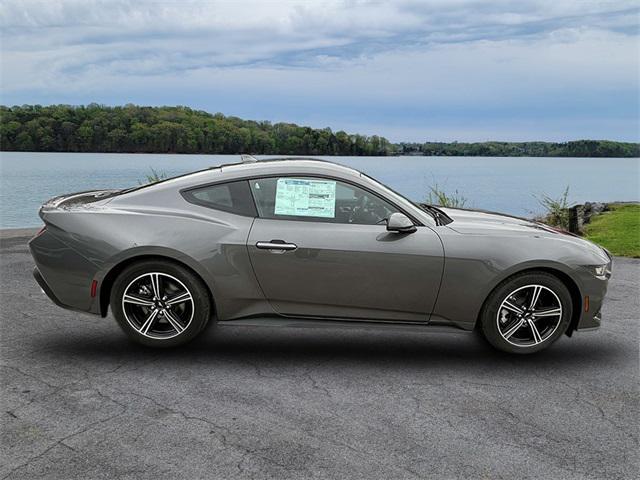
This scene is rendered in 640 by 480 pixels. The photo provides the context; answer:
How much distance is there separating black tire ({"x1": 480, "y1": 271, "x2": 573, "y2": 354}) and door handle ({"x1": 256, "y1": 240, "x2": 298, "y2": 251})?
1.61 m

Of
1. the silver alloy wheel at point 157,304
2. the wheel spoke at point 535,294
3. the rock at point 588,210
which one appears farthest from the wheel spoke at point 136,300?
the rock at point 588,210

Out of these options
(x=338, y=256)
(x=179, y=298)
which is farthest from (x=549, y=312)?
(x=179, y=298)

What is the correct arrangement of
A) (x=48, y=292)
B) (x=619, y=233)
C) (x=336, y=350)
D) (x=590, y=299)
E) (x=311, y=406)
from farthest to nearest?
(x=619, y=233)
(x=336, y=350)
(x=48, y=292)
(x=590, y=299)
(x=311, y=406)

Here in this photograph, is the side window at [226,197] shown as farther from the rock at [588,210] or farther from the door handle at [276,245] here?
the rock at [588,210]

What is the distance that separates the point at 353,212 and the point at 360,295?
2.15 ft

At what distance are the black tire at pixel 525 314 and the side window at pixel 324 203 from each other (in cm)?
111

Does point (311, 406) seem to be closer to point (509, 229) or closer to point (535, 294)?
point (535, 294)

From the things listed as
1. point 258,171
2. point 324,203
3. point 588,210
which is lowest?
point 588,210

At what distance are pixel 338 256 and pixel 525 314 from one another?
62.1 inches

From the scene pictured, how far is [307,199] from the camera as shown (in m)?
5.36

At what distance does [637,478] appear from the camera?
11.6 feet

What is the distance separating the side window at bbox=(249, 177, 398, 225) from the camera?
209 inches

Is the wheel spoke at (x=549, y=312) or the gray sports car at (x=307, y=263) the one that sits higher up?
the gray sports car at (x=307, y=263)

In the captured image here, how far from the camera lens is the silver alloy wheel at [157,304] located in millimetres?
5312
